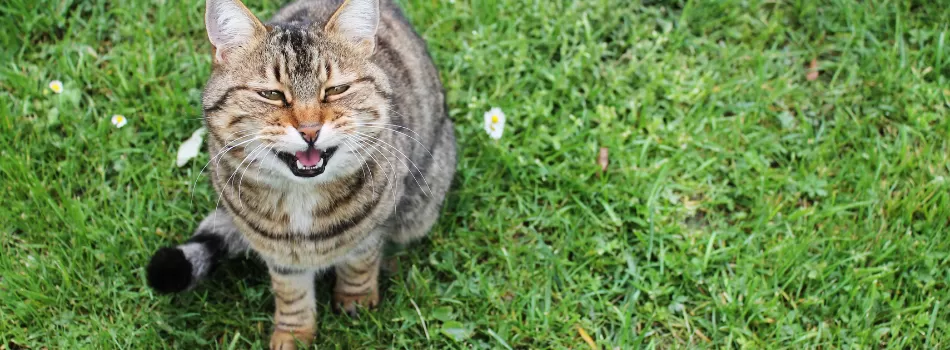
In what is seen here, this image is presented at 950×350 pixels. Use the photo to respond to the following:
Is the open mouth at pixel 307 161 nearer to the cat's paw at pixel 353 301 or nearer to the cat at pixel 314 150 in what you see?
the cat at pixel 314 150

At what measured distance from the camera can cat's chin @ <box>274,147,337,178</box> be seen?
2311 mm

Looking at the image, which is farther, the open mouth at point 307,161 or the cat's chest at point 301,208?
the cat's chest at point 301,208

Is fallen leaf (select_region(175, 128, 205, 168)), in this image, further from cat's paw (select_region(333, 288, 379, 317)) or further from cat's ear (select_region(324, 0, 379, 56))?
cat's ear (select_region(324, 0, 379, 56))

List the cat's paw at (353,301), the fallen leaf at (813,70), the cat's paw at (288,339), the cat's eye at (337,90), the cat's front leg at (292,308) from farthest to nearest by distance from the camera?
the fallen leaf at (813,70)
the cat's paw at (353,301)
the cat's paw at (288,339)
the cat's front leg at (292,308)
the cat's eye at (337,90)

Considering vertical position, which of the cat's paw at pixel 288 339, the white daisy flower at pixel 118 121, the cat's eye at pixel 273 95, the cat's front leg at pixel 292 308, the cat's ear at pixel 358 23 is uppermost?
the cat's ear at pixel 358 23

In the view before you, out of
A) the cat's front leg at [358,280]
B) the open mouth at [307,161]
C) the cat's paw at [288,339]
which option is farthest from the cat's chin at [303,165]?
the cat's paw at [288,339]

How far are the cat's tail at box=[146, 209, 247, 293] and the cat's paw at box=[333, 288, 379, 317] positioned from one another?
40cm

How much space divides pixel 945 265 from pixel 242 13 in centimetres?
270

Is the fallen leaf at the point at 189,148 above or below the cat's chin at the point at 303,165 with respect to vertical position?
below

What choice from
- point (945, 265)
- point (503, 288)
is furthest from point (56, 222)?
point (945, 265)

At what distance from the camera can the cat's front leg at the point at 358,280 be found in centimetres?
287

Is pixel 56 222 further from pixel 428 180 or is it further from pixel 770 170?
pixel 770 170

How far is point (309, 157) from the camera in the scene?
7.58 ft

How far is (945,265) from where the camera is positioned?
3197 mm
